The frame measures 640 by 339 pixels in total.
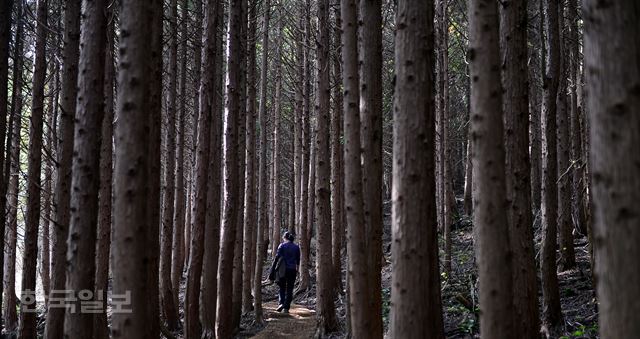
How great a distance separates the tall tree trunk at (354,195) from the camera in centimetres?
639

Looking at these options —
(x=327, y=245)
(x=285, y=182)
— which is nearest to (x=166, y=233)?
(x=327, y=245)

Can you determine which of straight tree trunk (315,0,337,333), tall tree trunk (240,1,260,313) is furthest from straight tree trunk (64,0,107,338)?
tall tree trunk (240,1,260,313)

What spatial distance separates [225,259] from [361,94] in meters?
4.51

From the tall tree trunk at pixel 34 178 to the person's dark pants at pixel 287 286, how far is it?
5191 millimetres

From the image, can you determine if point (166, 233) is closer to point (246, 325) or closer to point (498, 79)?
point (246, 325)

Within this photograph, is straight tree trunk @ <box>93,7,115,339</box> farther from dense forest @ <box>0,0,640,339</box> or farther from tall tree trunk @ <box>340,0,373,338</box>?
tall tree trunk @ <box>340,0,373,338</box>

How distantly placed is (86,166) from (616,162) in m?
4.76

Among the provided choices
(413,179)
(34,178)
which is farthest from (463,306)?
(34,178)

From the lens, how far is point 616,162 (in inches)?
98.2

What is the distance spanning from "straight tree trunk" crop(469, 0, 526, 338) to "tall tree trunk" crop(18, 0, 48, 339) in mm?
7789

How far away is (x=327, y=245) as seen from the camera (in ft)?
34.8

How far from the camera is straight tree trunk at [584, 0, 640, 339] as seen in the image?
96.7 inches

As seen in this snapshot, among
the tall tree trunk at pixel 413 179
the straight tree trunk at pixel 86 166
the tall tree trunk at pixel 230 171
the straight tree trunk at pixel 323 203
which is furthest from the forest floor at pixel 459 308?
the straight tree trunk at pixel 86 166

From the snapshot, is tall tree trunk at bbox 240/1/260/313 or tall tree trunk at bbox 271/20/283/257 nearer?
tall tree trunk at bbox 240/1/260/313
